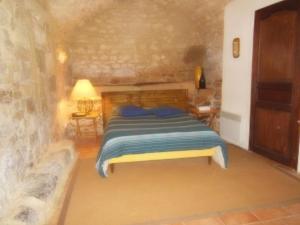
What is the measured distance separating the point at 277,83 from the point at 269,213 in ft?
6.32

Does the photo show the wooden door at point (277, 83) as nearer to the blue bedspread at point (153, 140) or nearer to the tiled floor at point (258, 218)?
the blue bedspread at point (153, 140)

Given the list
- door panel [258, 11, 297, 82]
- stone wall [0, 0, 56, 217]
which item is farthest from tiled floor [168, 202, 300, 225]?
door panel [258, 11, 297, 82]

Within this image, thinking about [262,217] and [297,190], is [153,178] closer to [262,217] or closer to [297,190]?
[262,217]

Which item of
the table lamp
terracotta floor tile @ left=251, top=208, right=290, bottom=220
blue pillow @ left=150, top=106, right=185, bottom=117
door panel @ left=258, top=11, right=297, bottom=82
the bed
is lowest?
terracotta floor tile @ left=251, top=208, right=290, bottom=220

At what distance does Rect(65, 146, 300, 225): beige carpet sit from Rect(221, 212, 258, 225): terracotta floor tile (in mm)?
113

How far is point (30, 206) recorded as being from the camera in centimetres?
200

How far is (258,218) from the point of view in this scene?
209 centimetres

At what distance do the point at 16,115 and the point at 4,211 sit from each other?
873mm

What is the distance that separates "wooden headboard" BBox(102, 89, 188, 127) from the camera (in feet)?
17.4

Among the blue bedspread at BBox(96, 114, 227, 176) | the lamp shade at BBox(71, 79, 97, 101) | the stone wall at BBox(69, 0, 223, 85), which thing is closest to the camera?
the blue bedspread at BBox(96, 114, 227, 176)

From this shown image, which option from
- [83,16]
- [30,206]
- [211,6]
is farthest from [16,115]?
[211,6]

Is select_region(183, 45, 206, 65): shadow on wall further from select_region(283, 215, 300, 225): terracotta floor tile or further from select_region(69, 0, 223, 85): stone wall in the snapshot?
select_region(283, 215, 300, 225): terracotta floor tile

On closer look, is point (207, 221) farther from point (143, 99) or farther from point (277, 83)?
point (143, 99)

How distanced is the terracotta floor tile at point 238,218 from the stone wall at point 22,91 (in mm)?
1886
